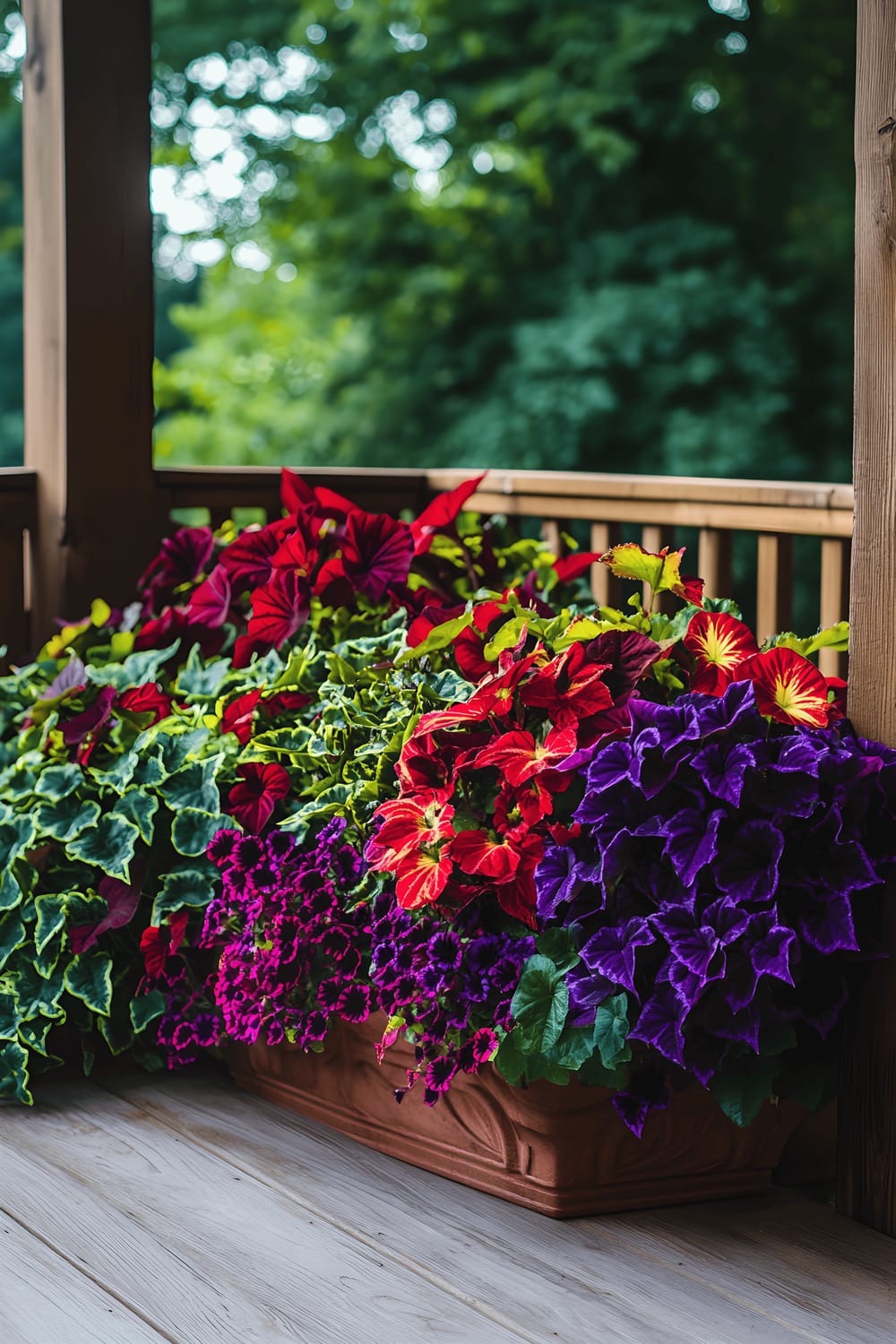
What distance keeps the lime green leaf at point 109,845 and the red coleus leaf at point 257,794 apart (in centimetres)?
16

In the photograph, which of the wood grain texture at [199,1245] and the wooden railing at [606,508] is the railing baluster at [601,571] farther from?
the wood grain texture at [199,1245]

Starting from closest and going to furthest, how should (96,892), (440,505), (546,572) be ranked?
(96,892) < (440,505) < (546,572)

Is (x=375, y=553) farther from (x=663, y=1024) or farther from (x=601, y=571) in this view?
(x=663, y=1024)

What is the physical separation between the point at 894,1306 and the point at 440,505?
1.37 meters

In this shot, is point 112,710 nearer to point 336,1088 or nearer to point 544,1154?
point 336,1088

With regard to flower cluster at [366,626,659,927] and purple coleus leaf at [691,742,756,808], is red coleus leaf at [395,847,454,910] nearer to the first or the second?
flower cluster at [366,626,659,927]

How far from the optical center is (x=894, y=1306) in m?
1.40

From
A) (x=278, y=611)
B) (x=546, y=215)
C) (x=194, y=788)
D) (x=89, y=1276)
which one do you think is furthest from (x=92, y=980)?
(x=546, y=215)

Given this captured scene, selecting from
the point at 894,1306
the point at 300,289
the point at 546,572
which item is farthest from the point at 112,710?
the point at 300,289

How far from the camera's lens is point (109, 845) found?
1919 mm

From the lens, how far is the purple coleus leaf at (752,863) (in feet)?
4.68

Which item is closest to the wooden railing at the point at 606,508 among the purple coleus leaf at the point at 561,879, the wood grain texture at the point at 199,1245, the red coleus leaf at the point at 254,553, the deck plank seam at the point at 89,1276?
the red coleus leaf at the point at 254,553

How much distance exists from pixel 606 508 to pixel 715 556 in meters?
0.29

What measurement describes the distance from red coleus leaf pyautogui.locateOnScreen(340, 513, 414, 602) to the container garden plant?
2 centimetres
